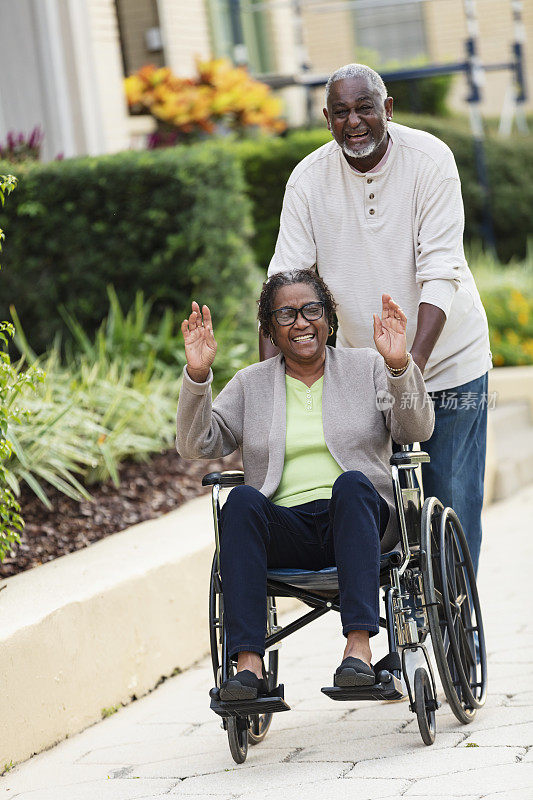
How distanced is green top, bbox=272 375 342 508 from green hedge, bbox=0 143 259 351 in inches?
143

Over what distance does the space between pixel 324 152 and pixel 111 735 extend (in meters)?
2.03

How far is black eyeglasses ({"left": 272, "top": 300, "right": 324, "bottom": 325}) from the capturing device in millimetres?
3656

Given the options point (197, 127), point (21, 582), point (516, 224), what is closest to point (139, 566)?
point (21, 582)

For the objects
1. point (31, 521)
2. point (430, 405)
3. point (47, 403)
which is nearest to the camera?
point (430, 405)

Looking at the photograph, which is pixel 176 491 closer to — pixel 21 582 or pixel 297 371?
pixel 21 582

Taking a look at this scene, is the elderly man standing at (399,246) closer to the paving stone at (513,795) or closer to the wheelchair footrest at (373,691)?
the wheelchair footrest at (373,691)

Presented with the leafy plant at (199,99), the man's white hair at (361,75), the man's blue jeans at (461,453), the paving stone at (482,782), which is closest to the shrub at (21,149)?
the leafy plant at (199,99)

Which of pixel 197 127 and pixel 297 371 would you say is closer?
pixel 297 371

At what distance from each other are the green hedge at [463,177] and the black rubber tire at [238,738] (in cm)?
649

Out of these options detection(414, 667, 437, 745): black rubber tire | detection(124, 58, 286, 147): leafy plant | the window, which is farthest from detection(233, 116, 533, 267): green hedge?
detection(414, 667, 437, 745): black rubber tire

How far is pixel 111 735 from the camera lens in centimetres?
406

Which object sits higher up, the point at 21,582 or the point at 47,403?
the point at 47,403

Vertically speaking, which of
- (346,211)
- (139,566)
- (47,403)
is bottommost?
(139,566)

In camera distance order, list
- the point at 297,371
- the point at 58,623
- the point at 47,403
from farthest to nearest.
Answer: the point at 47,403 → the point at 58,623 → the point at 297,371
